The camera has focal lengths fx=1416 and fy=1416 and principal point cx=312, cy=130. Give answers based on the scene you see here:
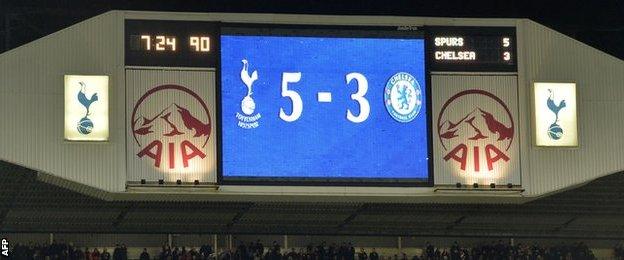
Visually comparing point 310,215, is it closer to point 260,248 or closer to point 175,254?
point 260,248

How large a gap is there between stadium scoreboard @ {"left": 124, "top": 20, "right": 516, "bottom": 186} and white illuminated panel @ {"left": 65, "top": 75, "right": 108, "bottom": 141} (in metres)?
1.14

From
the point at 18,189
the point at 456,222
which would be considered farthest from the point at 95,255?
the point at 456,222

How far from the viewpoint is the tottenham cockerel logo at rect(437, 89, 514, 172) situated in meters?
38.7

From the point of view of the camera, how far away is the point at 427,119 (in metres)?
38.6

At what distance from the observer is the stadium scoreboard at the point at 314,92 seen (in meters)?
37.9

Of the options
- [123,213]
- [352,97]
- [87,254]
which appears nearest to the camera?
[352,97]

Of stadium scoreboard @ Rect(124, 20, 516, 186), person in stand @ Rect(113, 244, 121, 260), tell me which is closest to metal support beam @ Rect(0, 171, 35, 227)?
person in stand @ Rect(113, 244, 121, 260)

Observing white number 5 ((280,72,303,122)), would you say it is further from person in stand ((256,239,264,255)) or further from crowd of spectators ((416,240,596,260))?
crowd of spectators ((416,240,596,260))

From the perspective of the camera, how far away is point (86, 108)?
37.5 metres

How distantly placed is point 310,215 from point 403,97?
7621mm

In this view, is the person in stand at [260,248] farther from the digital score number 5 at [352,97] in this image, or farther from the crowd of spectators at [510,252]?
the digital score number 5 at [352,97]

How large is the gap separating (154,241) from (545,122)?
1692cm

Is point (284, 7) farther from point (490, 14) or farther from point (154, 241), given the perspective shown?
point (154, 241)

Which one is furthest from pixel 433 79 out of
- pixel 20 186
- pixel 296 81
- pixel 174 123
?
pixel 20 186
